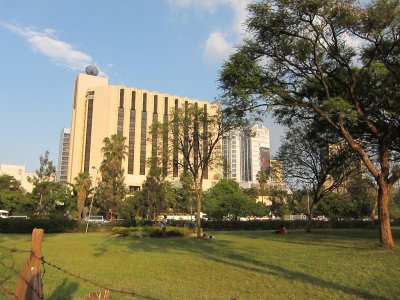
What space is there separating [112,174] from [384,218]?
4914 cm

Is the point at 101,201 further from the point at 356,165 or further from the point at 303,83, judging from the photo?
the point at 303,83

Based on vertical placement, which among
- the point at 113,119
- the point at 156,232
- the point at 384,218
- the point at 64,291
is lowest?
the point at 64,291

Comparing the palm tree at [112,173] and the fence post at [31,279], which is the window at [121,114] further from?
the fence post at [31,279]

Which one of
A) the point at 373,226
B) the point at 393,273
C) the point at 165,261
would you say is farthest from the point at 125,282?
the point at 373,226

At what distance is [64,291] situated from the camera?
9195mm

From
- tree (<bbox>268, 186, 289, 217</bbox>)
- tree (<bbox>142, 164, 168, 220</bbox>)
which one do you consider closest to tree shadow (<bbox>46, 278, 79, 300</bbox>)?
tree (<bbox>142, 164, 168, 220</bbox>)

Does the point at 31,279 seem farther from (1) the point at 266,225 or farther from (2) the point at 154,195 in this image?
(2) the point at 154,195

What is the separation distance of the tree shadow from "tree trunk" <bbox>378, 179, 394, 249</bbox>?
39.0 ft

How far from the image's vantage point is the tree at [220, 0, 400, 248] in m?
15.7

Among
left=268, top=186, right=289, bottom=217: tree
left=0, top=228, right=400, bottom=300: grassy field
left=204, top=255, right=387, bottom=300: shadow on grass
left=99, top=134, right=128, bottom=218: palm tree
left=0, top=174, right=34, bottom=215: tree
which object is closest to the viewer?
left=204, top=255, right=387, bottom=300: shadow on grass

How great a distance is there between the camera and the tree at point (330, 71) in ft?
51.6

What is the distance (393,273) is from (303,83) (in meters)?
10.6

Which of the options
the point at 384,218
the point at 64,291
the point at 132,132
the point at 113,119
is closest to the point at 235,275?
the point at 64,291

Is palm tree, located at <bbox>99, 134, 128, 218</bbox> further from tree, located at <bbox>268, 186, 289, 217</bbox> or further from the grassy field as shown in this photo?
the grassy field
